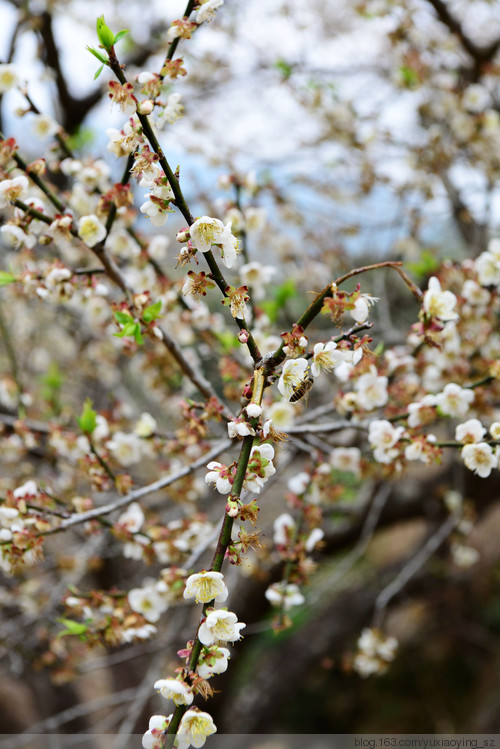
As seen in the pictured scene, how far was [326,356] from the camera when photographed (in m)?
1.27

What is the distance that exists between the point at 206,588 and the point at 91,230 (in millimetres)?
1107

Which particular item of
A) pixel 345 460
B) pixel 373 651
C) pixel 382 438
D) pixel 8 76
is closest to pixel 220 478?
pixel 382 438

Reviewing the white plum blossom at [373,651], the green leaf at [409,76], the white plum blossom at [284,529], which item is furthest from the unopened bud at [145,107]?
the green leaf at [409,76]

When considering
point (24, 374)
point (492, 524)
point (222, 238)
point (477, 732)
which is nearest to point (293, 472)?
point (477, 732)

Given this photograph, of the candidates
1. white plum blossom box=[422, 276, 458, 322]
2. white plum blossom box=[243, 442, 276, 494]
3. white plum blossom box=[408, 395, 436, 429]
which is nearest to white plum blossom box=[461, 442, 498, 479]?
white plum blossom box=[408, 395, 436, 429]

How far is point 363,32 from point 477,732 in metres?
5.95

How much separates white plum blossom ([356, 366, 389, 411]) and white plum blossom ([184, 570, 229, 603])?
3.15 ft

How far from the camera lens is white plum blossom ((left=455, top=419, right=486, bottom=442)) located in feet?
5.10

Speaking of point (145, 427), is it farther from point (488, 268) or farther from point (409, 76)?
point (409, 76)

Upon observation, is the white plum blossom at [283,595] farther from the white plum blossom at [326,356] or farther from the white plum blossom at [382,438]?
the white plum blossom at [326,356]

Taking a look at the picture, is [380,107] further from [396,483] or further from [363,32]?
[396,483]

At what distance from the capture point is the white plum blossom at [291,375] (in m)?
1.20

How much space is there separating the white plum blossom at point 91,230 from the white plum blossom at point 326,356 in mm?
816

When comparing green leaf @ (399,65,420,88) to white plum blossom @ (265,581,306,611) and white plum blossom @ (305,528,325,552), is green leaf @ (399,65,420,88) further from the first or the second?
white plum blossom @ (265,581,306,611)
